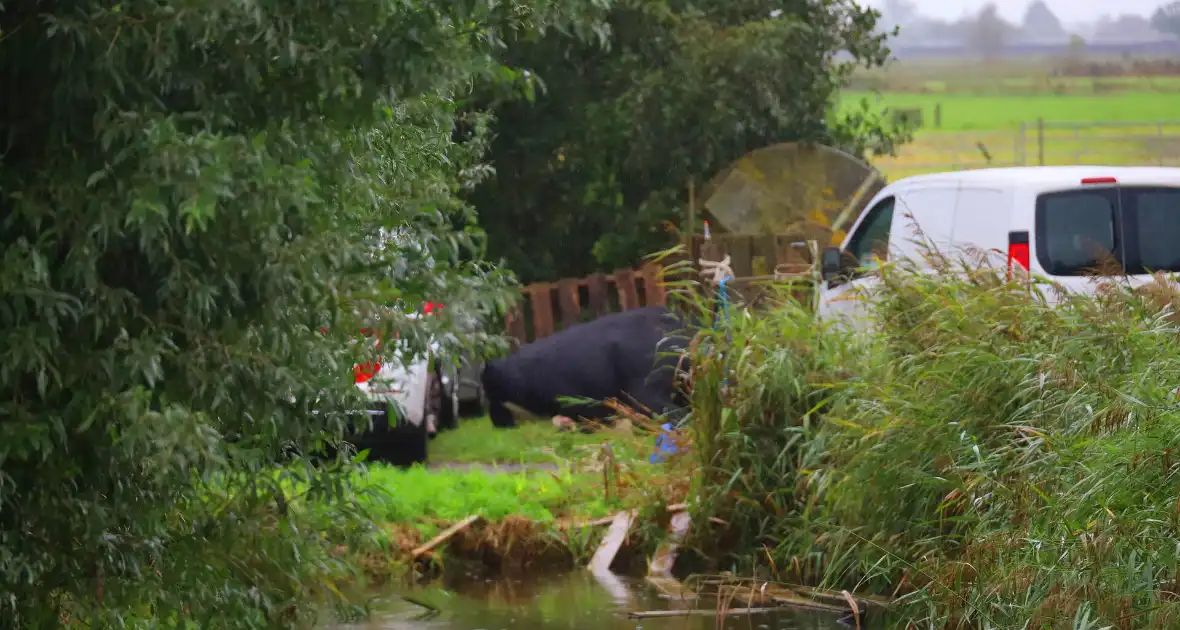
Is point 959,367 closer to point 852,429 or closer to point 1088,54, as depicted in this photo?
point 852,429

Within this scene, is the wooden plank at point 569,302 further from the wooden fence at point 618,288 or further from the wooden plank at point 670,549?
the wooden plank at point 670,549

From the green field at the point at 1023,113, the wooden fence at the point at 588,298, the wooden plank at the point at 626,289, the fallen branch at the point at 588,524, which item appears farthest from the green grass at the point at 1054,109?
the fallen branch at the point at 588,524

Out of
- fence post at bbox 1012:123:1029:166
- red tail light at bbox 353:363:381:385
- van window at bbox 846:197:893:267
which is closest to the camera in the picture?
red tail light at bbox 353:363:381:385

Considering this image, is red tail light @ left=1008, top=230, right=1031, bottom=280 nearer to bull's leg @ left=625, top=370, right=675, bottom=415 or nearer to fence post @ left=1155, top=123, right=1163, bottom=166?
bull's leg @ left=625, top=370, right=675, bottom=415

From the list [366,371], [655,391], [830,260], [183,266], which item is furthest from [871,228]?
[183,266]

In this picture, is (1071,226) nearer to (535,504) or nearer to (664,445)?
(664,445)

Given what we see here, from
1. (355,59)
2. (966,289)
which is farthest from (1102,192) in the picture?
(355,59)

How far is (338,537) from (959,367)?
112 inches

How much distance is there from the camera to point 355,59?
4.80 metres

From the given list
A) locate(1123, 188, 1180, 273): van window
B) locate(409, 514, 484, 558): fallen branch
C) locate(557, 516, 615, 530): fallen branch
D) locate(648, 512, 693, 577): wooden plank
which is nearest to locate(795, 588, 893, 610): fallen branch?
locate(648, 512, 693, 577): wooden plank

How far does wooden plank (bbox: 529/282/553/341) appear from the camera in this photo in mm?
17219

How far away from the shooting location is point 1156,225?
10.4 metres

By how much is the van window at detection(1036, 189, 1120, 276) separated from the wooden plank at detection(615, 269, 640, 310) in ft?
24.1

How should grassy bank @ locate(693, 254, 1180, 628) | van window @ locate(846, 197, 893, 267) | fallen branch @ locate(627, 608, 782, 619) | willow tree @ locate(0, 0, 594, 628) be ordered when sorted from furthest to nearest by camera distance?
van window @ locate(846, 197, 893, 267) → fallen branch @ locate(627, 608, 782, 619) → grassy bank @ locate(693, 254, 1180, 628) → willow tree @ locate(0, 0, 594, 628)
